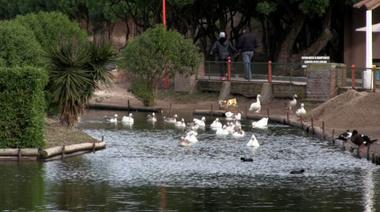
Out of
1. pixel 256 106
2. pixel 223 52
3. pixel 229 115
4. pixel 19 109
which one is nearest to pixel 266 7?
pixel 223 52

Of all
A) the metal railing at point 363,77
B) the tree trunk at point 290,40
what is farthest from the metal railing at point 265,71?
the tree trunk at point 290,40

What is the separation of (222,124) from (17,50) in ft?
31.7

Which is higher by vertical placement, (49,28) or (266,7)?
(266,7)

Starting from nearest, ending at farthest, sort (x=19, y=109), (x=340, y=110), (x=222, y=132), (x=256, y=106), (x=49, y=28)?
1. (x=19, y=109)
2. (x=222, y=132)
3. (x=340, y=110)
4. (x=49, y=28)
5. (x=256, y=106)

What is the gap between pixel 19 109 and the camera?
29.9m

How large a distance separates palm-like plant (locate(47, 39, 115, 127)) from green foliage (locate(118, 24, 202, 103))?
13.2 meters

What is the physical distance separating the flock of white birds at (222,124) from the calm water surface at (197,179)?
40 centimetres

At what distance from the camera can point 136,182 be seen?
25.9 meters

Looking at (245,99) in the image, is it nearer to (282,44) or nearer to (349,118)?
(282,44)

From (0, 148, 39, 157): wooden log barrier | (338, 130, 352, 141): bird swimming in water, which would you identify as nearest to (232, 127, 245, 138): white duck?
(338, 130, 352, 141): bird swimming in water

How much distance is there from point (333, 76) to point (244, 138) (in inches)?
400

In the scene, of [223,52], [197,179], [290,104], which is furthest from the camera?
[223,52]

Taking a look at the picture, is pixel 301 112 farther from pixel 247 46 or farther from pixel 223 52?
pixel 223 52

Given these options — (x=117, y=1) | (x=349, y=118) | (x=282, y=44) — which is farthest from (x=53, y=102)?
(x=117, y=1)
